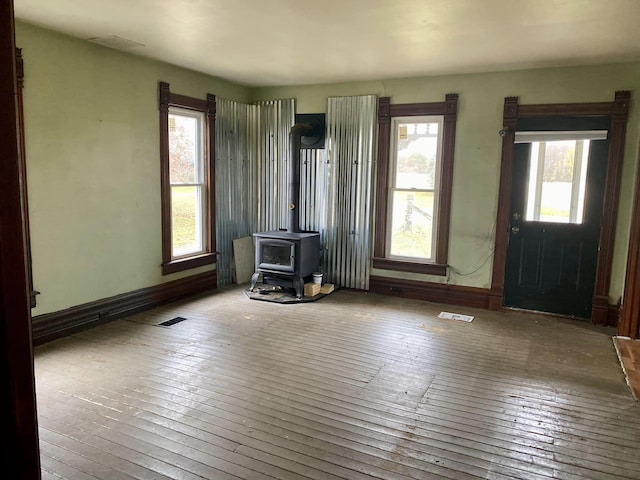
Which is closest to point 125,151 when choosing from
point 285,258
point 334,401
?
Answer: point 285,258

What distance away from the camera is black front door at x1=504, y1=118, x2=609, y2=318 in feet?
16.0

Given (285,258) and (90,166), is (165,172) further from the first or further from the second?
(285,258)

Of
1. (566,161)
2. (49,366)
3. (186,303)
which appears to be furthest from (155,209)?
(566,161)

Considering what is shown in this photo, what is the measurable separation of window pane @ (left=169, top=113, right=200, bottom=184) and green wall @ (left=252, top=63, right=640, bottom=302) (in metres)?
2.09

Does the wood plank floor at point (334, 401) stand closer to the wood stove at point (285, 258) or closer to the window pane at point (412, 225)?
the wood stove at point (285, 258)

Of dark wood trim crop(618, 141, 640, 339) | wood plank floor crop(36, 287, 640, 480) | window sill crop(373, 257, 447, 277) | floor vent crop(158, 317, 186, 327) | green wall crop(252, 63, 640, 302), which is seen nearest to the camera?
wood plank floor crop(36, 287, 640, 480)

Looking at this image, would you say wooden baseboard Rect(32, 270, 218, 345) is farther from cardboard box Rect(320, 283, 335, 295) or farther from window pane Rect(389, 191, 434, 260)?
window pane Rect(389, 191, 434, 260)

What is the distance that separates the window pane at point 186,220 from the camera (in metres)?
5.52

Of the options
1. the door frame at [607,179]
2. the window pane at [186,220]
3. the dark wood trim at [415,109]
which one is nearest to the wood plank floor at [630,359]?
the door frame at [607,179]

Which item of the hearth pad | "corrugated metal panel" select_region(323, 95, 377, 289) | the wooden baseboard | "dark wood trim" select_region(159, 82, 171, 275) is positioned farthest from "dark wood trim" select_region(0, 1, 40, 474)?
"corrugated metal panel" select_region(323, 95, 377, 289)

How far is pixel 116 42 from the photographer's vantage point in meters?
4.22

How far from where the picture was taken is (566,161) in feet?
16.4

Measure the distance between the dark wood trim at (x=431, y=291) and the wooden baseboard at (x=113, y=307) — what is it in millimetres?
2265

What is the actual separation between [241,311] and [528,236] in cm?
339
